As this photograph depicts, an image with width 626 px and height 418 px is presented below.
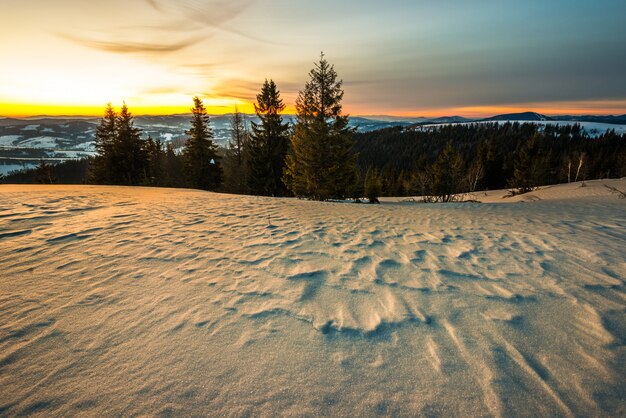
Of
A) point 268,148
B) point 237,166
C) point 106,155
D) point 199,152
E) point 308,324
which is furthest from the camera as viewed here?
point 237,166

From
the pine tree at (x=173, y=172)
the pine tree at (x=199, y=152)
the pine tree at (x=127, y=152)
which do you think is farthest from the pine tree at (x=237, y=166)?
the pine tree at (x=127, y=152)

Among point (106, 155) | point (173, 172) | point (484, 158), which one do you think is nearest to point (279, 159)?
point (106, 155)

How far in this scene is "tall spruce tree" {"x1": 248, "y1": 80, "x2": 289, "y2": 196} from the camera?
80.3 feet

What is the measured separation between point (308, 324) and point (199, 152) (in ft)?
89.6

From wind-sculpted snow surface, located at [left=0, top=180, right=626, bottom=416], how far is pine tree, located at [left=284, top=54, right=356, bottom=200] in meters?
13.8

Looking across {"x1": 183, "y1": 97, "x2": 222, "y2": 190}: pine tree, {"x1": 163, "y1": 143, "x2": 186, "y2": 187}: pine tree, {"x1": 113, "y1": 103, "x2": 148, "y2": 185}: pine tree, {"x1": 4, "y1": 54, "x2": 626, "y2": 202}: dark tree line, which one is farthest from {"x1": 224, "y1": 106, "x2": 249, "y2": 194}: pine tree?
{"x1": 113, "y1": 103, "x2": 148, "y2": 185}: pine tree

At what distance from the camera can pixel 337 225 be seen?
7.02 meters

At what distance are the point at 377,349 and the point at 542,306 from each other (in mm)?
2286

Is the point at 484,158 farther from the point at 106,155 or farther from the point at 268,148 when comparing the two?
the point at 106,155

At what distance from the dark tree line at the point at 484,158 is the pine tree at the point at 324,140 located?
1.75 metres

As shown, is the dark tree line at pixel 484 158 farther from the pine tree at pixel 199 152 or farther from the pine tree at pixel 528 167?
the pine tree at pixel 199 152

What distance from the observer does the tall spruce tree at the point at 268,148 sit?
963 inches

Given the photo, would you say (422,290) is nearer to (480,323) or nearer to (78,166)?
(480,323)

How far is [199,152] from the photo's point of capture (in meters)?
26.4
